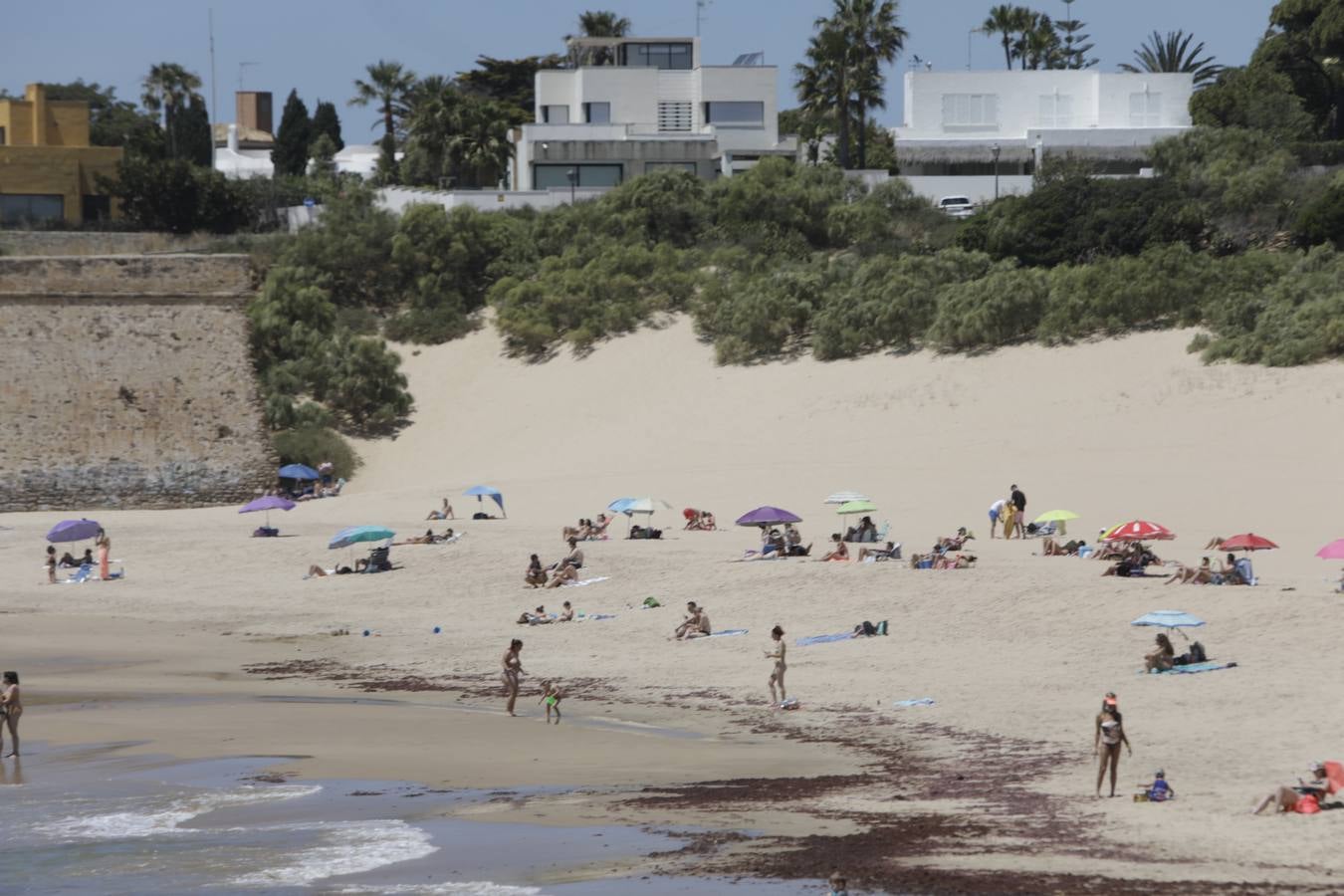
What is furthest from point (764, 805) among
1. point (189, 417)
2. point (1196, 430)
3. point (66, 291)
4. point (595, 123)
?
point (595, 123)

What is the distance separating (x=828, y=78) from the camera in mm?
61062

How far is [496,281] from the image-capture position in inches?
1955

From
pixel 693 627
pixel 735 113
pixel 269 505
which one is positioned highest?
pixel 735 113

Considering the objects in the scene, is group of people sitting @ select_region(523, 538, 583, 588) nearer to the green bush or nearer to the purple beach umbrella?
the purple beach umbrella

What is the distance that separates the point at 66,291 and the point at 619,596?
852 inches

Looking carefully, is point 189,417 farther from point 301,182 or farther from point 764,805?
point 764,805

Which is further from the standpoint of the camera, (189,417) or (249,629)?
(189,417)

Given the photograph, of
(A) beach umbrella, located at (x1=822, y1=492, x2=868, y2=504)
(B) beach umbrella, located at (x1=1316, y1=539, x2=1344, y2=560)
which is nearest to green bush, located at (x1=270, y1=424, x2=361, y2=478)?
(A) beach umbrella, located at (x1=822, y1=492, x2=868, y2=504)

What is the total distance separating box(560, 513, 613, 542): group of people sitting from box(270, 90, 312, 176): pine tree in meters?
56.0

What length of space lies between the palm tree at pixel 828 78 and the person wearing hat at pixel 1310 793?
47.9 m

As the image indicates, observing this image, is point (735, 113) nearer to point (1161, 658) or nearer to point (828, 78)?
point (828, 78)

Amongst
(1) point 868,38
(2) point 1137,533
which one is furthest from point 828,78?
(2) point 1137,533

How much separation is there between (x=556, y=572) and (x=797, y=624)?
4.99m

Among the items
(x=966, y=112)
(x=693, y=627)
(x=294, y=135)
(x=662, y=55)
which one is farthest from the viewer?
(x=294, y=135)
